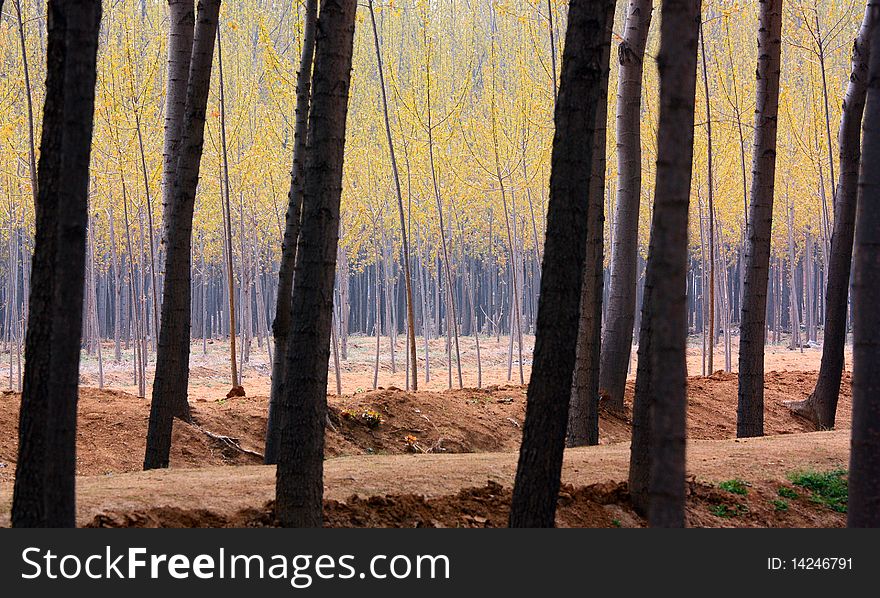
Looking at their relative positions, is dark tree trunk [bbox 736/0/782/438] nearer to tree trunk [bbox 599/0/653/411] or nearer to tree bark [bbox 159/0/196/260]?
tree trunk [bbox 599/0/653/411]

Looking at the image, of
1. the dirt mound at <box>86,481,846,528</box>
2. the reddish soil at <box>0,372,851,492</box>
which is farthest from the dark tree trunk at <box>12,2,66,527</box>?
the reddish soil at <box>0,372,851,492</box>


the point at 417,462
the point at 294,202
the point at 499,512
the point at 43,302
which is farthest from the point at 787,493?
the point at 43,302

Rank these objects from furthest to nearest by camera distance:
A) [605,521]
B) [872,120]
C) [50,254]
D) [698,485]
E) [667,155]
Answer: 1. [698,485]
2. [605,521]
3. [872,120]
4. [50,254]
5. [667,155]

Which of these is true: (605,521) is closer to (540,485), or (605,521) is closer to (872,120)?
(540,485)

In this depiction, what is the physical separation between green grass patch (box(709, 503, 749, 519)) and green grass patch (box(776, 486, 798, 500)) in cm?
60

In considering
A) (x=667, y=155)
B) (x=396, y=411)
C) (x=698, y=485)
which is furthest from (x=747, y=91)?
(x=667, y=155)

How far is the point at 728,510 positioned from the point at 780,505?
1.91ft

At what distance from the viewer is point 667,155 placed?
3496 mm

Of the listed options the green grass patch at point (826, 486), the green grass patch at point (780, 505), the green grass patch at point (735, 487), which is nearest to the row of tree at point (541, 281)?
the green grass patch at point (735, 487)

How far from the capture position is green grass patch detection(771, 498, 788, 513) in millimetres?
7812

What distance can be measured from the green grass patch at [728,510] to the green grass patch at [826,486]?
823 mm

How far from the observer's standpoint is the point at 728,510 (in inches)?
298

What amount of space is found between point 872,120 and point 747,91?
17.6 meters

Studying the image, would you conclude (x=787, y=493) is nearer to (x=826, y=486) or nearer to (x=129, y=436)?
(x=826, y=486)
